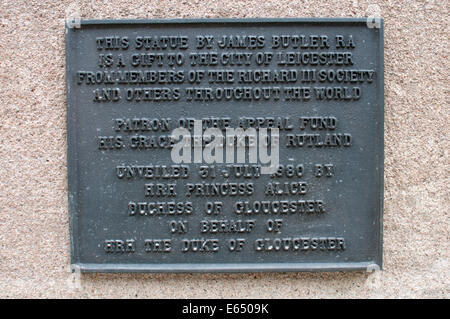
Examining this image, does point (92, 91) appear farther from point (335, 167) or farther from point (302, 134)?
point (335, 167)

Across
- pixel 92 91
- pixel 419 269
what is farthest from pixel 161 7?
pixel 419 269

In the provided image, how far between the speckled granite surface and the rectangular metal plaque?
5.8 inches

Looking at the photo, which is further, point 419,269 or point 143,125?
point 419,269

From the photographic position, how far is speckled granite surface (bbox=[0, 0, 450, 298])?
7.62 ft

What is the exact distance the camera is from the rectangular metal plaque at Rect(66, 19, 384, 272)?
2.24m

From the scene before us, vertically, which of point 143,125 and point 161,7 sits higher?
point 161,7

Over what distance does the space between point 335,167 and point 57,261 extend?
5.74ft

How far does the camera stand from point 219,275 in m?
2.42

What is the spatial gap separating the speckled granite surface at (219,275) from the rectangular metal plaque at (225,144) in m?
0.15

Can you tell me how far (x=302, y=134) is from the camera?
7.43 ft

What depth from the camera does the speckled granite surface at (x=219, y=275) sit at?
91.4 inches

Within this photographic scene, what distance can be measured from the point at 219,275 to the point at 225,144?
2.65 feet

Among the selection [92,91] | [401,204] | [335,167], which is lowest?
[401,204]

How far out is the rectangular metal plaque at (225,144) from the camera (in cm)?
224
